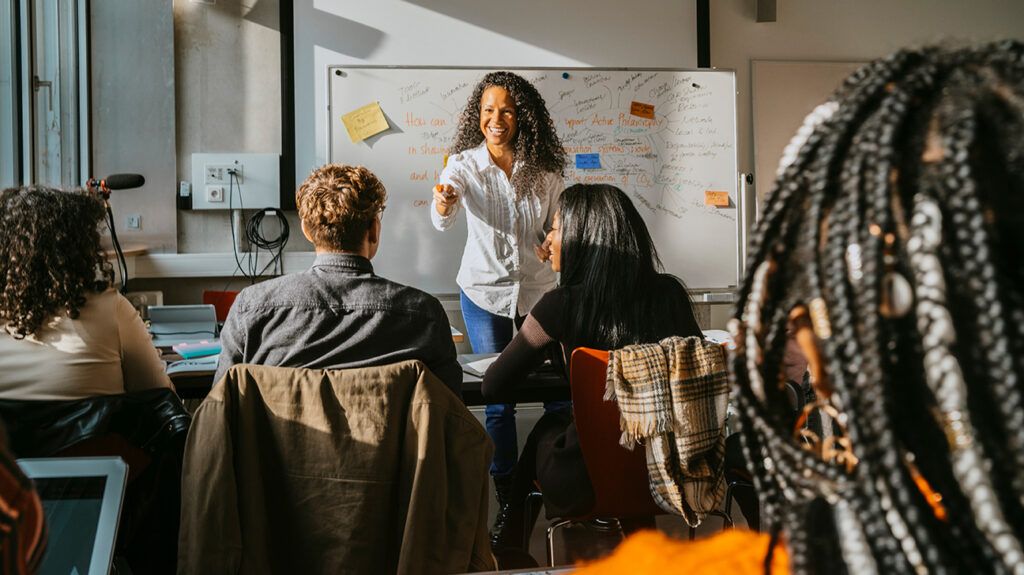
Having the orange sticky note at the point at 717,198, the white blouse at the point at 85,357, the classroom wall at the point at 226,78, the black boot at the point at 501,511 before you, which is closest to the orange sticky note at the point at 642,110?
the orange sticky note at the point at 717,198

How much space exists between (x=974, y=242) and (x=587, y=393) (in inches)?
61.8

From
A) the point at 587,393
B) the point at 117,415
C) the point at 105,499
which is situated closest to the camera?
the point at 105,499

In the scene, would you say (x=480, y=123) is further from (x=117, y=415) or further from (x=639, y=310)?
(x=117, y=415)

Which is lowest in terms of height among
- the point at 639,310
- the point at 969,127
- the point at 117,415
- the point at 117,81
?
the point at 117,415

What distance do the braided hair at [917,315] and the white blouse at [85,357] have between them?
1.75 meters

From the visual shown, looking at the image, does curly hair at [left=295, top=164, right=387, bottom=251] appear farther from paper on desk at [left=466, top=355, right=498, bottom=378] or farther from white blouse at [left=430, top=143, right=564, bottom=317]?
white blouse at [left=430, top=143, right=564, bottom=317]

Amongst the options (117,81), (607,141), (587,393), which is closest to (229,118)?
(117,81)

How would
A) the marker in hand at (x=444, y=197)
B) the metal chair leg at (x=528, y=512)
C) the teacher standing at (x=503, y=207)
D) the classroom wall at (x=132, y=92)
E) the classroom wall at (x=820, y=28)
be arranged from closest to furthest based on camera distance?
the metal chair leg at (x=528, y=512), the marker in hand at (x=444, y=197), the teacher standing at (x=503, y=207), the classroom wall at (x=132, y=92), the classroom wall at (x=820, y=28)

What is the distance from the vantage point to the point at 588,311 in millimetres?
2037

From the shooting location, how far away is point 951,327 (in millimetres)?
342

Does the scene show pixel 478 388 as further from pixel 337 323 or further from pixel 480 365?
pixel 337 323

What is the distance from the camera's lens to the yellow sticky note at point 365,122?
165 inches

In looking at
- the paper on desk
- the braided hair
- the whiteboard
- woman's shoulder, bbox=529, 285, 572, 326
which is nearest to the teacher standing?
the whiteboard

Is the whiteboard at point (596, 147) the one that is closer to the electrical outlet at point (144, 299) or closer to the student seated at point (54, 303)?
the electrical outlet at point (144, 299)
